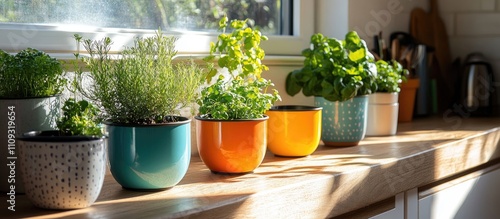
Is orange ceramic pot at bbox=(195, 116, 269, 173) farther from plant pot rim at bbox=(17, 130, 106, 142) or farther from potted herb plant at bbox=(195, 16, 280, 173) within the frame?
plant pot rim at bbox=(17, 130, 106, 142)

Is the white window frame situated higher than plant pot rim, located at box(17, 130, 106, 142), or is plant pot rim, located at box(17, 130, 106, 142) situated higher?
the white window frame

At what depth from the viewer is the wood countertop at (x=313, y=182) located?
1085 millimetres

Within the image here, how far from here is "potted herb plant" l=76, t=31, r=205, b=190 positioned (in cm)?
119

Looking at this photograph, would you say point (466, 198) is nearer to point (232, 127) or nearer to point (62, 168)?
point (232, 127)

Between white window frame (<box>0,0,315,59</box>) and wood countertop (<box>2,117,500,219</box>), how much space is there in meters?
0.28

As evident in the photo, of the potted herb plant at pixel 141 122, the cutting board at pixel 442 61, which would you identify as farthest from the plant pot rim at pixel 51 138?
the cutting board at pixel 442 61

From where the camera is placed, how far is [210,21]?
188 cm

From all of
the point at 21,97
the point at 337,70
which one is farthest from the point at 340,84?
the point at 21,97

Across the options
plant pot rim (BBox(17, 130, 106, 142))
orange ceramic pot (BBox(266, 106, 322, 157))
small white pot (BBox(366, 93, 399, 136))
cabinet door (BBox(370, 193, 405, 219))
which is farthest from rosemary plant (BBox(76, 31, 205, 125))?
small white pot (BBox(366, 93, 399, 136))

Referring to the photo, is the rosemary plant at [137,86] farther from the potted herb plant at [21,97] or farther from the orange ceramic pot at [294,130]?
the orange ceramic pot at [294,130]

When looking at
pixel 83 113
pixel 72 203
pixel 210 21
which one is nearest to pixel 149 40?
pixel 83 113

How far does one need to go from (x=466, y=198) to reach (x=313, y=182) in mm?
770

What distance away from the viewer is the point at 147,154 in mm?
1185

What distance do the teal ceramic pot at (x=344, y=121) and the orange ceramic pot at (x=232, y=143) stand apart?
452 mm
